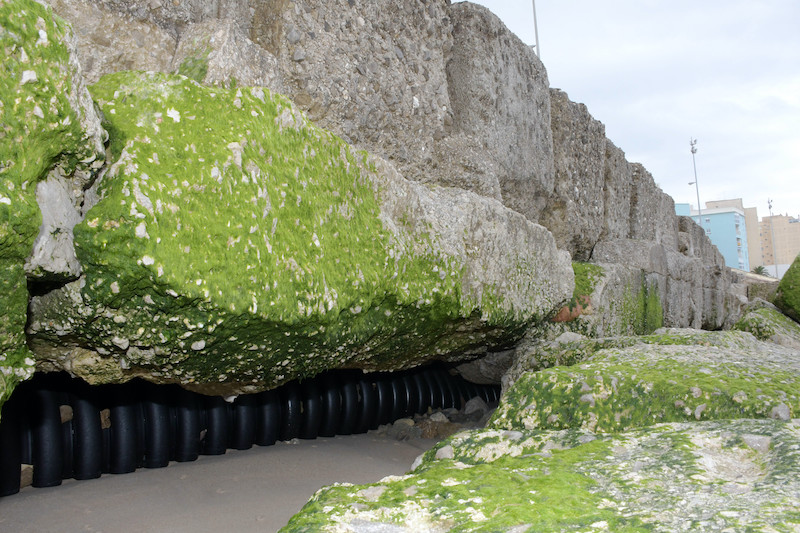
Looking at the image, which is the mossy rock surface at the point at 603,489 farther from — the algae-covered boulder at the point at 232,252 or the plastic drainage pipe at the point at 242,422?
the plastic drainage pipe at the point at 242,422

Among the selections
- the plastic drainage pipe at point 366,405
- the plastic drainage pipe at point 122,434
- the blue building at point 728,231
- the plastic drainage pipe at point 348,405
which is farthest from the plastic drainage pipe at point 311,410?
the blue building at point 728,231

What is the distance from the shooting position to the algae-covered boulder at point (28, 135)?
1.18 m

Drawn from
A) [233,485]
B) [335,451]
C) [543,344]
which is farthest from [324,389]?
[543,344]

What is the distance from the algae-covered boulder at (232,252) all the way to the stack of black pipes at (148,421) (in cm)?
49

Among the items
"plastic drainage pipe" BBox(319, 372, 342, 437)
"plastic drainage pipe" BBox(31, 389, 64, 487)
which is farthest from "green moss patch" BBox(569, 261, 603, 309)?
"plastic drainage pipe" BBox(31, 389, 64, 487)

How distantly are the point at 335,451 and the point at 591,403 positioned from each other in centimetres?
139

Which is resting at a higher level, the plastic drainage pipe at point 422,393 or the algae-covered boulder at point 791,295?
the algae-covered boulder at point 791,295

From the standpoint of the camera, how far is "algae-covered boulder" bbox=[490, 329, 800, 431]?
5.48ft

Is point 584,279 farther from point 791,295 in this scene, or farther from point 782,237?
point 782,237

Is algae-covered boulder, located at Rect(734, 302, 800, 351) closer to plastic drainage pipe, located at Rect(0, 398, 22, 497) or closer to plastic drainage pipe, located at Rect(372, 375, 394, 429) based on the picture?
plastic drainage pipe, located at Rect(372, 375, 394, 429)

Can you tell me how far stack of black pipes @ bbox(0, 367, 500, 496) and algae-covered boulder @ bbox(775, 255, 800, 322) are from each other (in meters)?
5.31

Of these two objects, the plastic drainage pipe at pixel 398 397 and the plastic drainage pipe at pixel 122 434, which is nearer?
the plastic drainage pipe at pixel 122 434

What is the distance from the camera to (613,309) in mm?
4305

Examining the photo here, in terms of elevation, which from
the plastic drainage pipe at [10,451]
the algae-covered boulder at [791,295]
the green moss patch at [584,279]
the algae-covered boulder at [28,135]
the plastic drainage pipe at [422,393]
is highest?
the algae-covered boulder at [28,135]
